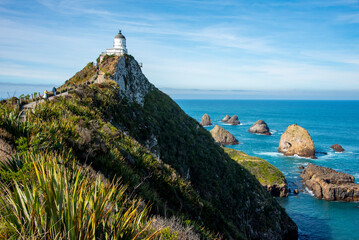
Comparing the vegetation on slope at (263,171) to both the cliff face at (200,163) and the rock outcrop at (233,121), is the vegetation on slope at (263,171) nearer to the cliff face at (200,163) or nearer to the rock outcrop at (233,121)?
the cliff face at (200,163)

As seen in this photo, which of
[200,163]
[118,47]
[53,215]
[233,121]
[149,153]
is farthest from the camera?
[233,121]

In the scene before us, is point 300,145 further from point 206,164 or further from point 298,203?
point 206,164

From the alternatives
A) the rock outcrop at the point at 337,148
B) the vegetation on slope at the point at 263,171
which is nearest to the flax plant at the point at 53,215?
the vegetation on slope at the point at 263,171

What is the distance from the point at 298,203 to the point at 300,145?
34150 mm

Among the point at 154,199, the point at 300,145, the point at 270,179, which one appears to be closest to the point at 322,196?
the point at 270,179

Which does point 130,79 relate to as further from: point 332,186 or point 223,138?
point 223,138

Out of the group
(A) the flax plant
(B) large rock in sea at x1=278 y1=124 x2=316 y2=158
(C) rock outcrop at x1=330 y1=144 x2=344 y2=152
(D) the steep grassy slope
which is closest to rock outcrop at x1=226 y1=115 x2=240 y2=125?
(B) large rock in sea at x1=278 y1=124 x2=316 y2=158

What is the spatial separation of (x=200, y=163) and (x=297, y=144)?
60.2m

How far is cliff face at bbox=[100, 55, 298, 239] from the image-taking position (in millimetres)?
21266

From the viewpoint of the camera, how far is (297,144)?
75.1 meters

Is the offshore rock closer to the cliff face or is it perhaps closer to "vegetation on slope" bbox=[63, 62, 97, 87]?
the cliff face

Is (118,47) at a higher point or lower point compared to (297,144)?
higher

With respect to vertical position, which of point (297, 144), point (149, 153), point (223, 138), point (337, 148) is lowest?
point (223, 138)

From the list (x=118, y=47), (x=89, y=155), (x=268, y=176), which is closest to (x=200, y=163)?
(x=89, y=155)
